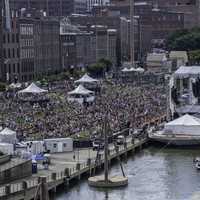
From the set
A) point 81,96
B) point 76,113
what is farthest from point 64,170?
point 81,96

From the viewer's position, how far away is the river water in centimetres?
4172

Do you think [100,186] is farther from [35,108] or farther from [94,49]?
[94,49]

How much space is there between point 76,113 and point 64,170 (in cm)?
1980

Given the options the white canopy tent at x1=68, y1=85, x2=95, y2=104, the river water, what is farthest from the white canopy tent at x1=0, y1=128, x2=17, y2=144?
the white canopy tent at x1=68, y1=85, x2=95, y2=104

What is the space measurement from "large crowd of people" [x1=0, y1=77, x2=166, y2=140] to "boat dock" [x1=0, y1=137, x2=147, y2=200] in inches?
112

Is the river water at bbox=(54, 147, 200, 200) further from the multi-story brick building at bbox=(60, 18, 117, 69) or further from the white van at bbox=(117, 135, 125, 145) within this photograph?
the multi-story brick building at bbox=(60, 18, 117, 69)

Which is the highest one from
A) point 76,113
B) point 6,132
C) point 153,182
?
point 6,132

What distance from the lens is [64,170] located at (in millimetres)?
44438

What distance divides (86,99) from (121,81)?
1128 inches

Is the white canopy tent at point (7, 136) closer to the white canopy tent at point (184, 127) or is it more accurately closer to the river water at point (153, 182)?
the river water at point (153, 182)

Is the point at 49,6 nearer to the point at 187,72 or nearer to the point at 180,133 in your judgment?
the point at 187,72

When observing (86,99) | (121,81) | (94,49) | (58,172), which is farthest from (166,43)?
(58,172)

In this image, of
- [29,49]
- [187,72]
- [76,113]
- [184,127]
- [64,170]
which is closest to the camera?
[64,170]

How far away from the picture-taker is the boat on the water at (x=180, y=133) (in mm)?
58281
